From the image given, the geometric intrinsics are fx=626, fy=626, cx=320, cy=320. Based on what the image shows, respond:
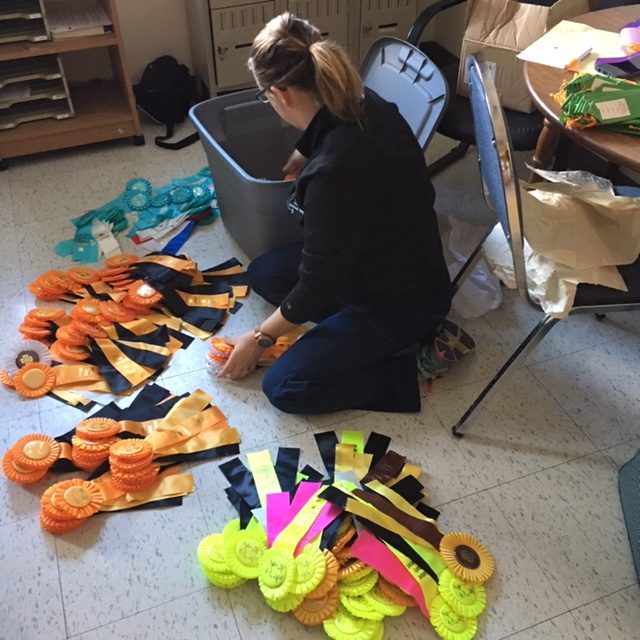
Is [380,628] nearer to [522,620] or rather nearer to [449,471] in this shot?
[522,620]

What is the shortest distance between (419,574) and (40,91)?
224 centimetres

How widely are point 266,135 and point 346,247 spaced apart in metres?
0.90

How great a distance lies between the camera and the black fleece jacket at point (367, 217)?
1.37 meters

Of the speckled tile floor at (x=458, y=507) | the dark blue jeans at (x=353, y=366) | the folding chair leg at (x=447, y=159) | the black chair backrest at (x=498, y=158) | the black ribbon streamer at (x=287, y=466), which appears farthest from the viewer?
the folding chair leg at (x=447, y=159)

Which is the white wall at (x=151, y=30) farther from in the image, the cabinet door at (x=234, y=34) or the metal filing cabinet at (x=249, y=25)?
the cabinet door at (x=234, y=34)

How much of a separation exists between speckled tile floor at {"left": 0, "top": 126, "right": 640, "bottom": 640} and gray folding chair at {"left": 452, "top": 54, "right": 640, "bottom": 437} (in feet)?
0.76

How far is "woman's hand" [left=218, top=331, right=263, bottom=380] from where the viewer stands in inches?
66.7

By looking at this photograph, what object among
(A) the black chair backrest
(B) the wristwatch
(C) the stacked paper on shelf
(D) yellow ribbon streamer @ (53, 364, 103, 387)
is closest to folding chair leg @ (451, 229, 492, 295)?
(A) the black chair backrest

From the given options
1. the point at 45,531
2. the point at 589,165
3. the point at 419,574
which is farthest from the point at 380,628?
the point at 589,165

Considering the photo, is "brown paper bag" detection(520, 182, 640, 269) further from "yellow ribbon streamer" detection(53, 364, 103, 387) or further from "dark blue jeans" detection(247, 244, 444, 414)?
"yellow ribbon streamer" detection(53, 364, 103, 387)

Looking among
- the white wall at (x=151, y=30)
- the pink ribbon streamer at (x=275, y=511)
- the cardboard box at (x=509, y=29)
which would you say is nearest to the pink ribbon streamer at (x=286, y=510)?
the pink ribbon streamer at (x=275, y=511)

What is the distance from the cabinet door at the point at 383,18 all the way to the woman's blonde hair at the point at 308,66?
1.66 meters

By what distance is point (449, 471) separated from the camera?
5.16 feet

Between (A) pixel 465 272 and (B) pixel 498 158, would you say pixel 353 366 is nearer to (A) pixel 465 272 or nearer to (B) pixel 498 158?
(A) pixel 465 272
